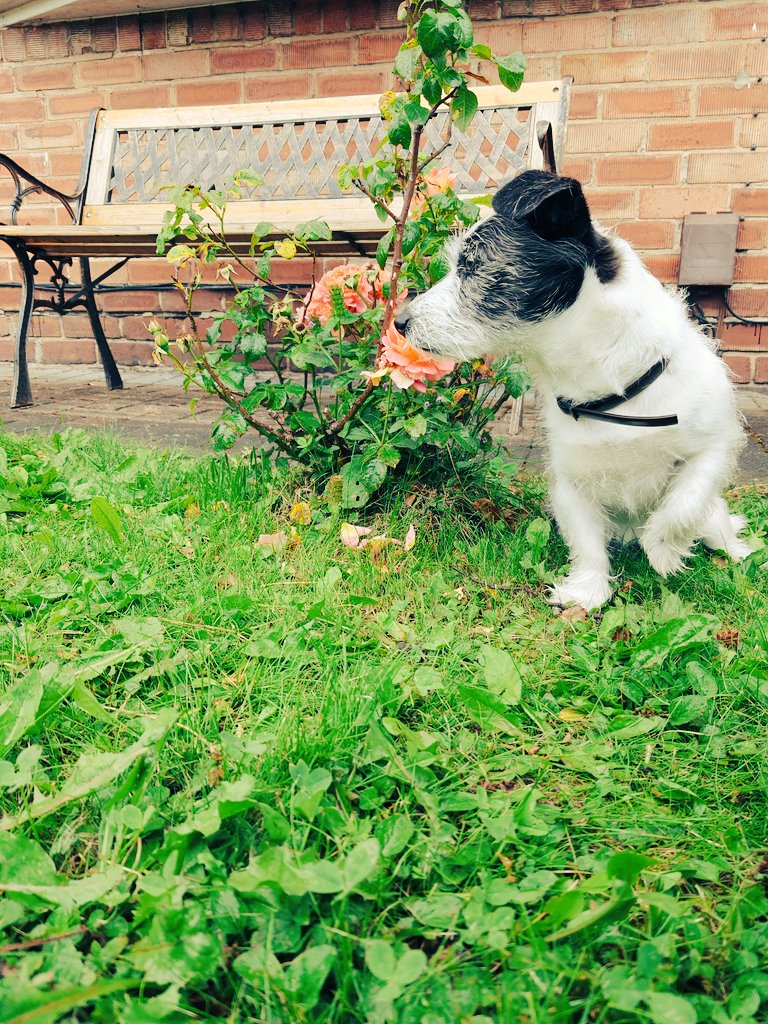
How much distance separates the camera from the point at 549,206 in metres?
1.69

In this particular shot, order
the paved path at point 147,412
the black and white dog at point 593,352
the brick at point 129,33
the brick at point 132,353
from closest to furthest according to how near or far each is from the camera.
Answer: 1. the black and white dog at point 593,352
2. the paved path at point 147,412
3. the brick at point 129,33
4. the brick at point 132,353

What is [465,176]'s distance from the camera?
3.83 metres

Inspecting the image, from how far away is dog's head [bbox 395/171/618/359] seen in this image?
1729 millimetres

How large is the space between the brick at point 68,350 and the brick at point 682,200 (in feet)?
12.1

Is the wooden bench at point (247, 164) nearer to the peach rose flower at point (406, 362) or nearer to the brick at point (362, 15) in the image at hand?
the brick at point (362, 15)

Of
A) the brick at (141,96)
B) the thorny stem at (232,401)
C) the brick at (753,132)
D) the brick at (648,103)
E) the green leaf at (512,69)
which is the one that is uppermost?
the brick at (141,96)

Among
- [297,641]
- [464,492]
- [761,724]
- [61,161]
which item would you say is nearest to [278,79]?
[61,161]

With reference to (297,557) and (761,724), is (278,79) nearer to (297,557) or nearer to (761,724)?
(297,557)

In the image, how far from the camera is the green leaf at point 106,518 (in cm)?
209

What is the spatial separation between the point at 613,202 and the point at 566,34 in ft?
3.00

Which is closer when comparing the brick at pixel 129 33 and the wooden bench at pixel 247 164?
the wooden bench at pixel 247 164

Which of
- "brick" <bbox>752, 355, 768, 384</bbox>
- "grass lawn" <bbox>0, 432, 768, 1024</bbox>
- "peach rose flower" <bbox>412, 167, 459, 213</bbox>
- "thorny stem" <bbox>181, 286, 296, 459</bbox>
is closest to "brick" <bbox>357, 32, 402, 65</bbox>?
"brick" <bbox>752, 355, 768, 384</bbox>

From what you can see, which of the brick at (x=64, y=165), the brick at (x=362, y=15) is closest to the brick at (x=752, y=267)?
the brick at (x=362, y=15)

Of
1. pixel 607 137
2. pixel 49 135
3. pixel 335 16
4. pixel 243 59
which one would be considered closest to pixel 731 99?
pixel 607 137
